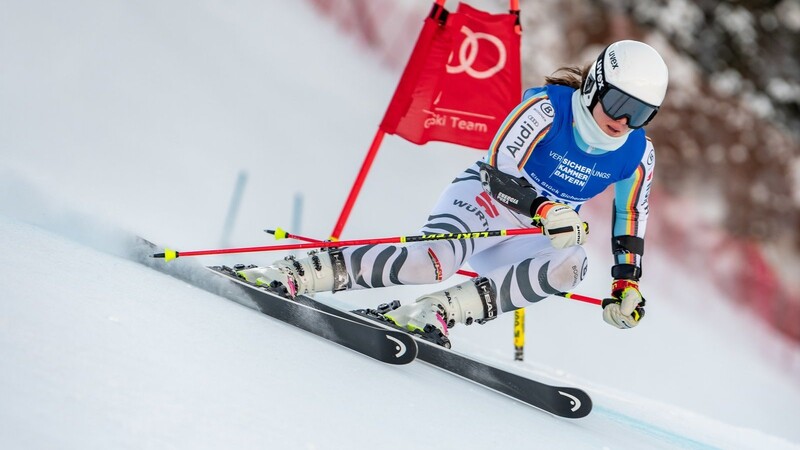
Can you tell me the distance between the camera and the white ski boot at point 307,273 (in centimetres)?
301

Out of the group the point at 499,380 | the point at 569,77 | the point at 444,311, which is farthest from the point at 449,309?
the point at 569,77

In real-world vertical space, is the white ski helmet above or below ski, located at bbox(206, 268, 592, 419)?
above

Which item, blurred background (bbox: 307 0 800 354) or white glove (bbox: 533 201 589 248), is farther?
blurred background (bbox: 307 0 800 354)

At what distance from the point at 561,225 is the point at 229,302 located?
1.06 meters

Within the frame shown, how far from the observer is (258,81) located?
721cm

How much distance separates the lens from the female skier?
3.01 m

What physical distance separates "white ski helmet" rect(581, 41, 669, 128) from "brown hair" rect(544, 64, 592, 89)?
0.26 metres

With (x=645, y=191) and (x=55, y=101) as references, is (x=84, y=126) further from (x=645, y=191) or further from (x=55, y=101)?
(x=645, y=191)

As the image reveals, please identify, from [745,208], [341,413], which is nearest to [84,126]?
[341,413]

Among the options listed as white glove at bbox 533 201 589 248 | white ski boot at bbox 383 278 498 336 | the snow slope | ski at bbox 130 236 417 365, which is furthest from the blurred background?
ski at bbox 130 236 417 365

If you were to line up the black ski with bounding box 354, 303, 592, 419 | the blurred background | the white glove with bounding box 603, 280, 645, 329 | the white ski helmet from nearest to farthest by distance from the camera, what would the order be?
the black ski with bounding box 354, 303, 592, 419, the white ski helmet, the white glove with bounding box 603, 280, 645, 329, the blurred background

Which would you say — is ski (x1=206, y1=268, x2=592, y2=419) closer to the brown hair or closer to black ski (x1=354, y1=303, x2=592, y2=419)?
black ski (x1=354, y1=303, x2=592, y2=419)

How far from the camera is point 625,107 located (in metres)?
2.98

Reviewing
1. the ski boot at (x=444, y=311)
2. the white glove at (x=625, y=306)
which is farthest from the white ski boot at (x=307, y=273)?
the white glove at (x=625, y=306)
